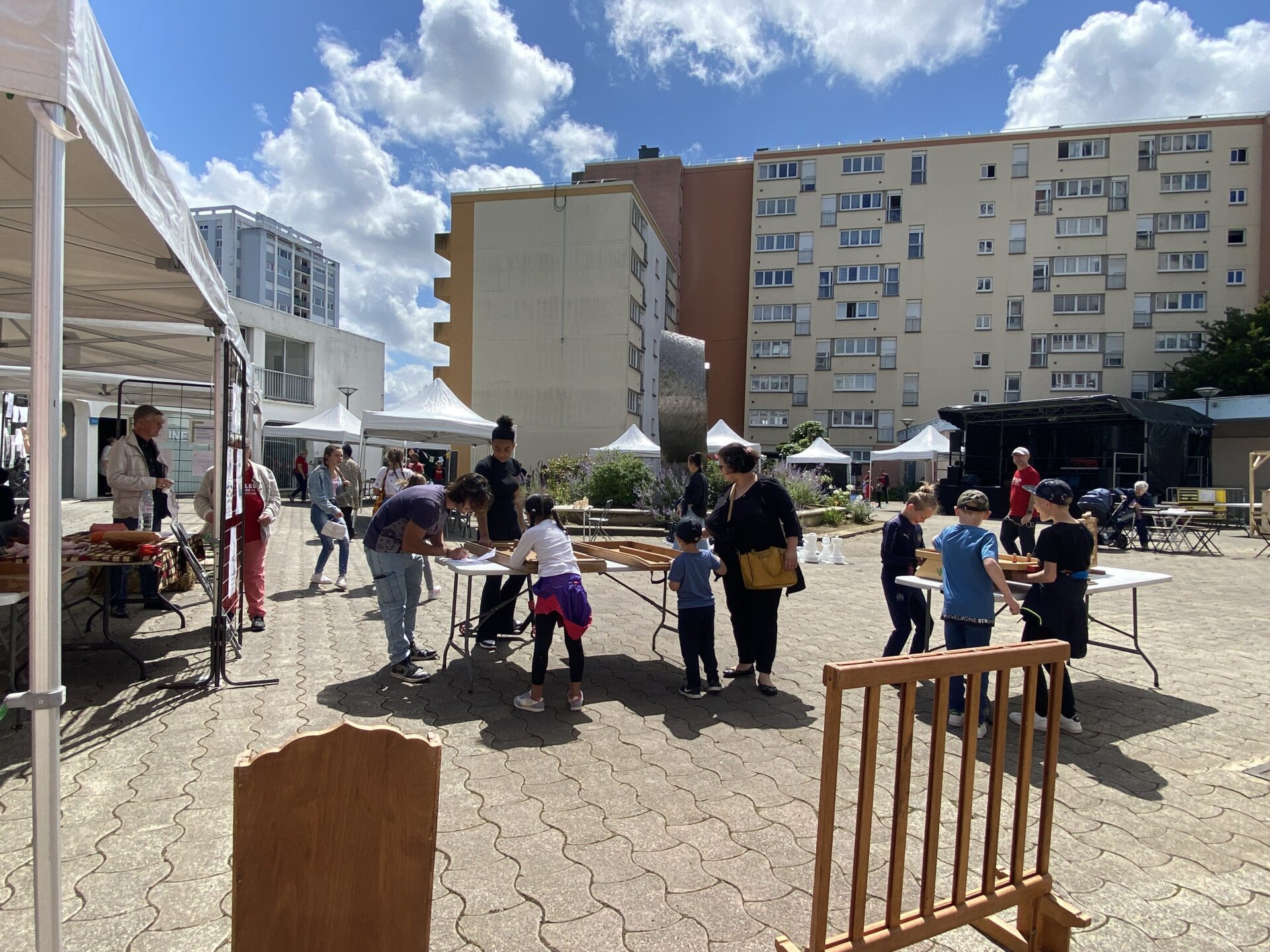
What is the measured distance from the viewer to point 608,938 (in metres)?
2.36

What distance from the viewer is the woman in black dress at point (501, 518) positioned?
608 cm

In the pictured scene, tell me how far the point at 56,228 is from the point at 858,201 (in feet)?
168

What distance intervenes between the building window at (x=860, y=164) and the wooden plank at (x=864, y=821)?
51.4 m

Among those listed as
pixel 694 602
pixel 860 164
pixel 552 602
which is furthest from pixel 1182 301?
pixel 552 602

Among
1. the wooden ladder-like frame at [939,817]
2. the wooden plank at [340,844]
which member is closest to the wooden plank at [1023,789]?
the wooden ladder-like frame at [939,817]

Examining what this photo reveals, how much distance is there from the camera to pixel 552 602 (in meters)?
4.39

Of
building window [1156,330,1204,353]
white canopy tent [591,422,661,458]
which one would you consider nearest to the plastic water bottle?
white canopy tent [591,422,661,458]

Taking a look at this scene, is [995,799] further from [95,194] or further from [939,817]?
[95,194]

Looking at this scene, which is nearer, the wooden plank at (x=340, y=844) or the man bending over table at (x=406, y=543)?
the wooden plank at (x=340, y=844)

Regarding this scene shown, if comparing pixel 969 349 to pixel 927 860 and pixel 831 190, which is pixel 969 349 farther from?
pixel 927 860

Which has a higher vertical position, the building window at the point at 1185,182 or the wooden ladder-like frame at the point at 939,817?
the building window at the point at 1185,182

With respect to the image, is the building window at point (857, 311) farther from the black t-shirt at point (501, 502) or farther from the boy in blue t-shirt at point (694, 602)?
the boy in blue t-shirt at point (694, 602)

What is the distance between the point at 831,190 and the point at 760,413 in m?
15.0

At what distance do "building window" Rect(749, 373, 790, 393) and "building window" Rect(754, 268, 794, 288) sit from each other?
590cm
